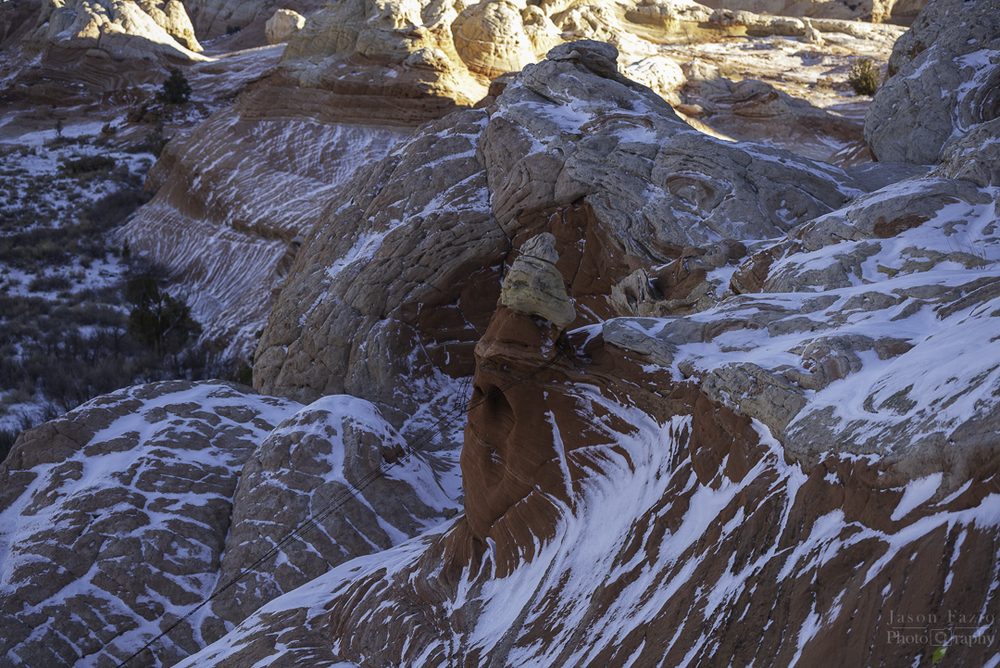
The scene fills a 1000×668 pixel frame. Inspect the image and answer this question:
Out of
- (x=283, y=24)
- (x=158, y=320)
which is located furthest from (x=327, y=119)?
(x=283, y=24)

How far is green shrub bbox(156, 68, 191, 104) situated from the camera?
3978cm

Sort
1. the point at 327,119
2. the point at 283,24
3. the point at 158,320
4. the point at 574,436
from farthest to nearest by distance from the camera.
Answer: the point at 283,24, the point at 327,119, the point at 158,320, the point at 574,436

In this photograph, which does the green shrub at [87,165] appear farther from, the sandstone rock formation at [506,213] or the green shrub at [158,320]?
the sandstone rock formation at [506,213]

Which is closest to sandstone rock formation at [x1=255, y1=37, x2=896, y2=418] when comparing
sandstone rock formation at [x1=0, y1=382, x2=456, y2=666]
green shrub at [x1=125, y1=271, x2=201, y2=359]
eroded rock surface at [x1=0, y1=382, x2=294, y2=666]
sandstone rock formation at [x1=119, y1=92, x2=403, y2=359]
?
eroded rock surface at [x1=0, y1=382, x2=294, y2=666]

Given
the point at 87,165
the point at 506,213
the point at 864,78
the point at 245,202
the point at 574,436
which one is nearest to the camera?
the point at 574,436

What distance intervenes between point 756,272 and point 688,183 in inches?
132

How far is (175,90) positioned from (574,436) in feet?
130

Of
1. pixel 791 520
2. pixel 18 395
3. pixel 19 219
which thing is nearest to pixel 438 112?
pixel 18 395

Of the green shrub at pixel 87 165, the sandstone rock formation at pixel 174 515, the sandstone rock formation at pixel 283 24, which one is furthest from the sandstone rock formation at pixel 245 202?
the sandstone rock formation at pixel 283 24

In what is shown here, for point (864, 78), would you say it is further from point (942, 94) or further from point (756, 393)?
point (756, 393)

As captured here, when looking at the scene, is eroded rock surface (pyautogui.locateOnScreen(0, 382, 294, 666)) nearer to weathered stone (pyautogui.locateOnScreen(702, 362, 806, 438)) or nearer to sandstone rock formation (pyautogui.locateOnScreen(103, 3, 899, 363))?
weathered stone (pyautogui.locateOnScreen(702, 362, 806, 438))

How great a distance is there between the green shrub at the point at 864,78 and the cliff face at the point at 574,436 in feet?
53.4

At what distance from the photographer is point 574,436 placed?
22.1 ft

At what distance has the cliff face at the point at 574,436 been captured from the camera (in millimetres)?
A: 4141
